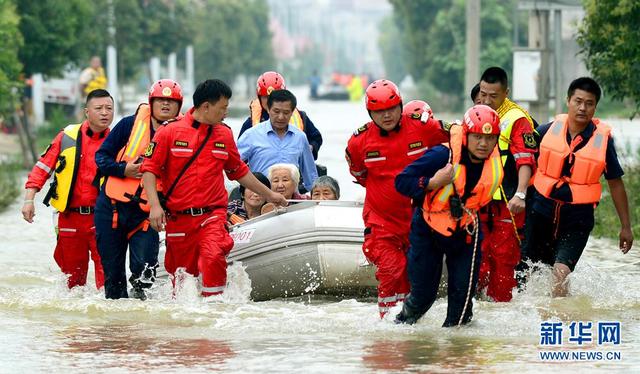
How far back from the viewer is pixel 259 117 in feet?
47.5

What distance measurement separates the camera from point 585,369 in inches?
365

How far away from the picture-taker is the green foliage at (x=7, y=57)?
71.4 ft

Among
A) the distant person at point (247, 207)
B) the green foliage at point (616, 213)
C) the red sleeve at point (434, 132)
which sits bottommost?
the green foliage at point (616, 213)

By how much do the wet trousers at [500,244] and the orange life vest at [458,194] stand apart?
52.6 inches

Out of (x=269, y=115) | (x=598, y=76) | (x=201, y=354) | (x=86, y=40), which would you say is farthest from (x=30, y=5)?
(x=201, y=354)

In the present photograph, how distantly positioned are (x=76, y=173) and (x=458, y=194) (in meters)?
3.53

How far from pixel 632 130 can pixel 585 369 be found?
26117 mm

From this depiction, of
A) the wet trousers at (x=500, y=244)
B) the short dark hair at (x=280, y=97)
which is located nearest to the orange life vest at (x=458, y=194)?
the wet trousers at (x=500, y=244)

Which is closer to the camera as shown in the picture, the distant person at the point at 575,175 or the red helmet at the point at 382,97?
the red helmet at the point at 382,97

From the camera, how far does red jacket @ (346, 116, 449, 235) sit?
10.6m

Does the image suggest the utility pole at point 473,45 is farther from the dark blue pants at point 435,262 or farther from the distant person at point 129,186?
the dark blue pants at point 435,262

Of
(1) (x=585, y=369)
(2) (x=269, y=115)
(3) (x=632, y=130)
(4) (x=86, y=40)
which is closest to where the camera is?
(1) (x=585, y=369)

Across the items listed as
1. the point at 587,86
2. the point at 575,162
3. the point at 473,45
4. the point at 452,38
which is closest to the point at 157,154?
the point at 575,162

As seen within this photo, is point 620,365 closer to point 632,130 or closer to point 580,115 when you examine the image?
point 580,115
